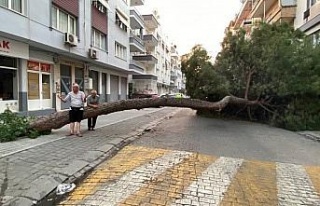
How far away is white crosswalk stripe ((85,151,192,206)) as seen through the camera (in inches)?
169

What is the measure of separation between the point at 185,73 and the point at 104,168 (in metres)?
13.2

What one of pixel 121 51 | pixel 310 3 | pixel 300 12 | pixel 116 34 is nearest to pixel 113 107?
pixel 310 3

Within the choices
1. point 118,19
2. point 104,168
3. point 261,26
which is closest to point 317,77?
point 261,26

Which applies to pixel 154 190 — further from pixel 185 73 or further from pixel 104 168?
pixel 185 73

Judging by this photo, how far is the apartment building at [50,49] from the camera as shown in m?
13.7

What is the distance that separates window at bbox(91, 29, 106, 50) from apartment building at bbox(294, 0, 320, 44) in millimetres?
15197

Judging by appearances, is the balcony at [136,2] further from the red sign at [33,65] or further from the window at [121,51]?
the red sign at [33,65]

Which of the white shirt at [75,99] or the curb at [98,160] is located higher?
the white shirt at [75,99]

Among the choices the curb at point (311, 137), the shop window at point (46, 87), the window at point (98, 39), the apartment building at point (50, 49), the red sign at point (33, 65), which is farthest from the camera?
the window at point (98, 39)

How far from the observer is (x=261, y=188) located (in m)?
5.09

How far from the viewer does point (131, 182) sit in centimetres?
499

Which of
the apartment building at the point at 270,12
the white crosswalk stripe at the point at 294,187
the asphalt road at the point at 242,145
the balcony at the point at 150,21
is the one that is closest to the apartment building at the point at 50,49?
the asphalt road at the point at 242,145

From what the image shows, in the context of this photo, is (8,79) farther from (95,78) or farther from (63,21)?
(95,78)

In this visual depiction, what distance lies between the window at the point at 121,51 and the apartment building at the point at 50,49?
3.08 feet
